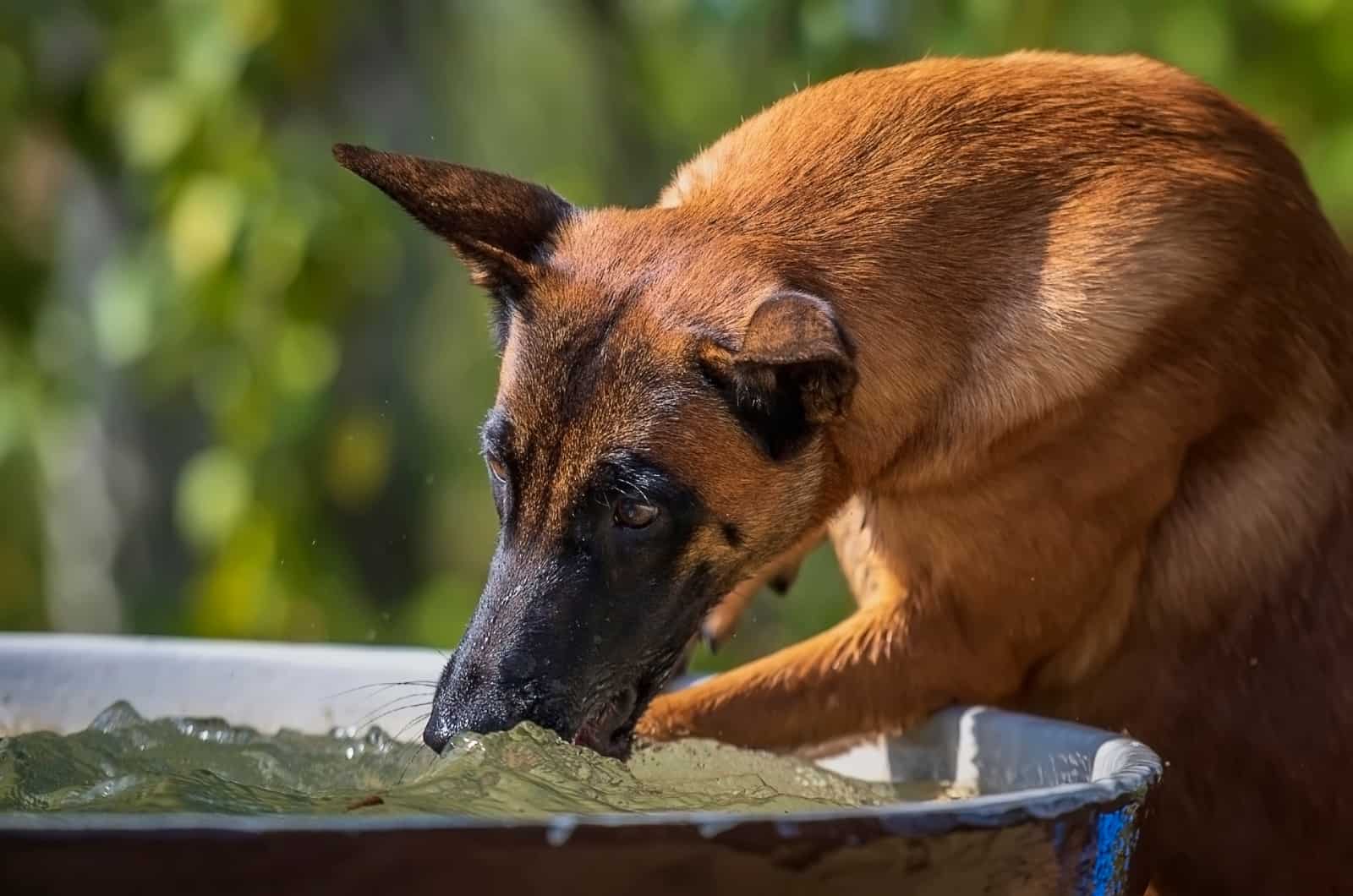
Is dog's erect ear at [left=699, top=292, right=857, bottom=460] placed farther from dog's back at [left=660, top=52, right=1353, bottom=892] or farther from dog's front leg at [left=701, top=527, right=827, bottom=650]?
dog's front leg at [left=701, top=527, right=827, bottom=650]

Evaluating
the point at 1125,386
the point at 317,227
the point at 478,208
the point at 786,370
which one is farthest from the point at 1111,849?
the point at 317,227

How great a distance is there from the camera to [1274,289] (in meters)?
2.58

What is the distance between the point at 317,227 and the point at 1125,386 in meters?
4.35

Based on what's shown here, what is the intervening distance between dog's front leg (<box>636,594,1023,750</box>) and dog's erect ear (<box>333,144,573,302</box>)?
28.1 inches

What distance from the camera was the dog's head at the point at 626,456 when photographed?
91.0 inches

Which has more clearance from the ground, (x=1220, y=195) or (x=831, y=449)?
(x=1220, y=195)

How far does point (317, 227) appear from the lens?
6312mm

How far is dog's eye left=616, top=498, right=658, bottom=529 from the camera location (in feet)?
7.63

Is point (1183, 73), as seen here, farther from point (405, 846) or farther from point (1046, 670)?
point (405, 846)

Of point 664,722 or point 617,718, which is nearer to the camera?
point 617,718

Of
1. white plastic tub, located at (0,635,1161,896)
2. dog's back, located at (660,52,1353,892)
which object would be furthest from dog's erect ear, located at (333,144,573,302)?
white plastic tub, located at (0,635,1161,896)

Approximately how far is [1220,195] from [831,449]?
2.24ft

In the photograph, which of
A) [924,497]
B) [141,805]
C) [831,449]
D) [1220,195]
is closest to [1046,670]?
[924,497]

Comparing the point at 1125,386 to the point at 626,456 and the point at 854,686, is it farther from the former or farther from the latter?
the point at 626,456
